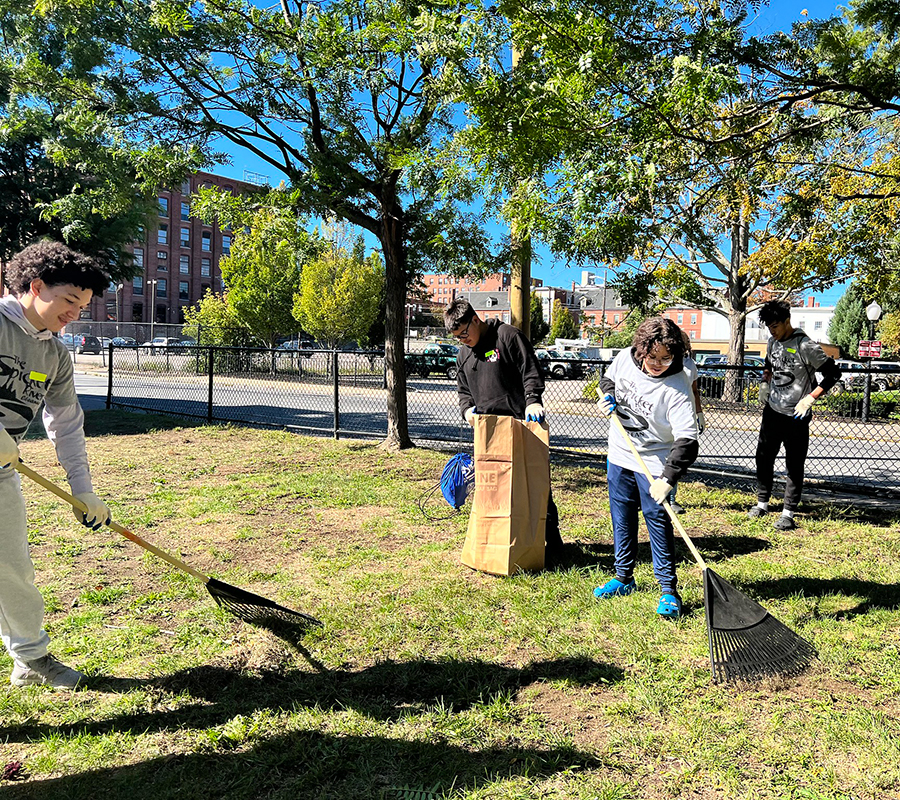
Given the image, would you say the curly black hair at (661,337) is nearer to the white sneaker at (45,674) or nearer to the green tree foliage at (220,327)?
Result: the white sneaker at (45,674)

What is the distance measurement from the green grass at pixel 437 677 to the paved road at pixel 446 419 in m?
3.80

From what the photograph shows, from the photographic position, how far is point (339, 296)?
96.6 feet

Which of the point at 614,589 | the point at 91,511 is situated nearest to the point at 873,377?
the point at 614,589

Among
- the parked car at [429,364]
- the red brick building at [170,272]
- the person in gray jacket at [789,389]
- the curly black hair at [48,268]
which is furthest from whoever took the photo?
the red brick building at [170,272]

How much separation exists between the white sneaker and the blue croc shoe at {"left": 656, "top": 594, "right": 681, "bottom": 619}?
2955 millimetres

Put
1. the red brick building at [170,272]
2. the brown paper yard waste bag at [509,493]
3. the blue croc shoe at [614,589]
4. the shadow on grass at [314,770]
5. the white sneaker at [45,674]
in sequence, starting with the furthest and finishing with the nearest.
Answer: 1. the red brick building at [170,272]
2. the brown paper yard waste bag at [509,493]
3. the blue croc shoe at [614,589]
4. the white sneaker at [45,674]
5. the shadow on grass at [314,770]

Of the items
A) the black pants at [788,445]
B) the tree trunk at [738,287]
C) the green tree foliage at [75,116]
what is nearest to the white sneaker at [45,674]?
the black pants at [788,445]

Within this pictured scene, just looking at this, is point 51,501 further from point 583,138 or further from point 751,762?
point 751,762

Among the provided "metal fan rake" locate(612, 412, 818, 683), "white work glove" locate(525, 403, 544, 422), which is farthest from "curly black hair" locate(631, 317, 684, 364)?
"metal fan rake" locate(612, 412, 818, 683)

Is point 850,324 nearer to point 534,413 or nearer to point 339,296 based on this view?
point 339,296

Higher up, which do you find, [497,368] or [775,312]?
[775,312]

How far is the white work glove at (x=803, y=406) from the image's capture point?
5.29 metres

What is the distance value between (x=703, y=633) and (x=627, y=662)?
52 centimetres

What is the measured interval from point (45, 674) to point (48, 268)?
1.82 m
